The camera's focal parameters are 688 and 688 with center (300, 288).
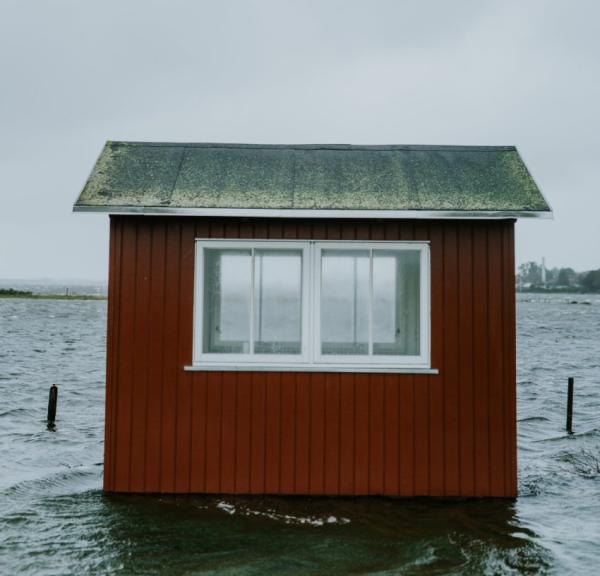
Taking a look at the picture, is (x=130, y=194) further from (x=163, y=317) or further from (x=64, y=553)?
(x=64, y=553)

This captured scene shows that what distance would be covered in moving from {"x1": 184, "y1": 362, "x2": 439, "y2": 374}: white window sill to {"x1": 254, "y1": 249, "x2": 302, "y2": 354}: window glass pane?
22 centimetres

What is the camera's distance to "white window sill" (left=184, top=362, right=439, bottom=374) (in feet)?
24.7

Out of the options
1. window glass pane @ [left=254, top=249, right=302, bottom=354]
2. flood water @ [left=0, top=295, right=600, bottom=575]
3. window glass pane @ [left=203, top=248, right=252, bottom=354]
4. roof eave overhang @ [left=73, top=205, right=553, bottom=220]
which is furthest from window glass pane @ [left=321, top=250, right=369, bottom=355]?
flood water @ [left=0, top=295, right=600, bottom=575]

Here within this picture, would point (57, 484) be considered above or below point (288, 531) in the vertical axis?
below

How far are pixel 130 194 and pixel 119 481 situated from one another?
3.15 metres

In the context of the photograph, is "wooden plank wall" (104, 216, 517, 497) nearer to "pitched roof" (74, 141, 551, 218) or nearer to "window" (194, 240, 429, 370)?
"window" (194, 240, 429, 370)

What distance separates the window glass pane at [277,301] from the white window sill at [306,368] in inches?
8.6

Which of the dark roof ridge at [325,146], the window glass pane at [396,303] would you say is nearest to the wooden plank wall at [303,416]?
the window glass pane at [396,303]

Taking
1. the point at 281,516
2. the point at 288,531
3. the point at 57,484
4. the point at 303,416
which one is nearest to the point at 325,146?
the point at 303,416

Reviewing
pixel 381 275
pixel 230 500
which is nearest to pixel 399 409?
pixel 381 275

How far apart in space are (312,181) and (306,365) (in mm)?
2091

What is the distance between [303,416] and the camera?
7.54 m

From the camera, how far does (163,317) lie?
299 inches

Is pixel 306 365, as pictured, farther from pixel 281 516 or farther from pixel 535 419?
pixel 535 419
